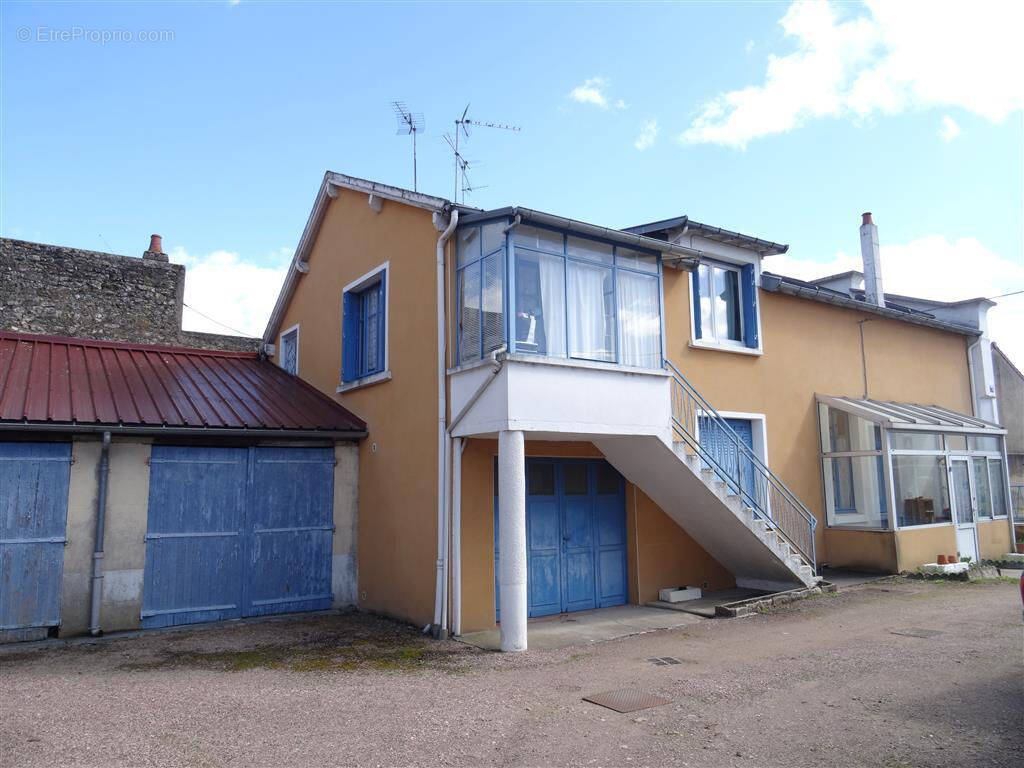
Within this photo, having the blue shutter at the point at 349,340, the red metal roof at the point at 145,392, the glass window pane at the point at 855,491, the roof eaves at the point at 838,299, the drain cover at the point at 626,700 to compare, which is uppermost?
the roof eaves at the point at 838,299

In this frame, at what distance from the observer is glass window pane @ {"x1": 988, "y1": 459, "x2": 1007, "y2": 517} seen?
15195mm

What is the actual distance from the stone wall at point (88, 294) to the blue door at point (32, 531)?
26.6 ft

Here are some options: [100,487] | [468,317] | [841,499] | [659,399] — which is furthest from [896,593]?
[100,487]

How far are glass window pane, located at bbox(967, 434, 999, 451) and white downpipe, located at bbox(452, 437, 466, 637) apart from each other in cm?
1130

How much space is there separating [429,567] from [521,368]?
3027mm

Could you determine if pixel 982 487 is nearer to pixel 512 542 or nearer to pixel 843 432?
pixel 843 432

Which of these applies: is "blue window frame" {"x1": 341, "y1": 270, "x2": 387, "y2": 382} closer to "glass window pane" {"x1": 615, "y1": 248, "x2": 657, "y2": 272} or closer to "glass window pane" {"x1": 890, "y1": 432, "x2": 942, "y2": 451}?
"glass window pane" {"x1": 615, "y1": 248, "x2": 657, "y2": 272}

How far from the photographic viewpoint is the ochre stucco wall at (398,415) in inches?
392

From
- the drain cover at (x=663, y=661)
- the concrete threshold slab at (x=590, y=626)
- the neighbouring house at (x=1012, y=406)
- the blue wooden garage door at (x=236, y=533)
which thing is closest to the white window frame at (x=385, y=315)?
the blue wooden garage door at (x=236, y=533)

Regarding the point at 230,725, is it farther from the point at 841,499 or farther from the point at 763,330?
the point at 841,499

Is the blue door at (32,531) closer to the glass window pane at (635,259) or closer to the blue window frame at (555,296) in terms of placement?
the blue window frame at (555,296)

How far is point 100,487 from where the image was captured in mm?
9648

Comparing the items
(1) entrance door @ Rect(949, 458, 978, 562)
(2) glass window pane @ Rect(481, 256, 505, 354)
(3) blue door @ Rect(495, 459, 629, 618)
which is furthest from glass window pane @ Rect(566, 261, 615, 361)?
(1) entrance door @ Rect(949, 458, 978, 562)

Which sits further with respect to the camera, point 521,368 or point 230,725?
point 521,368
